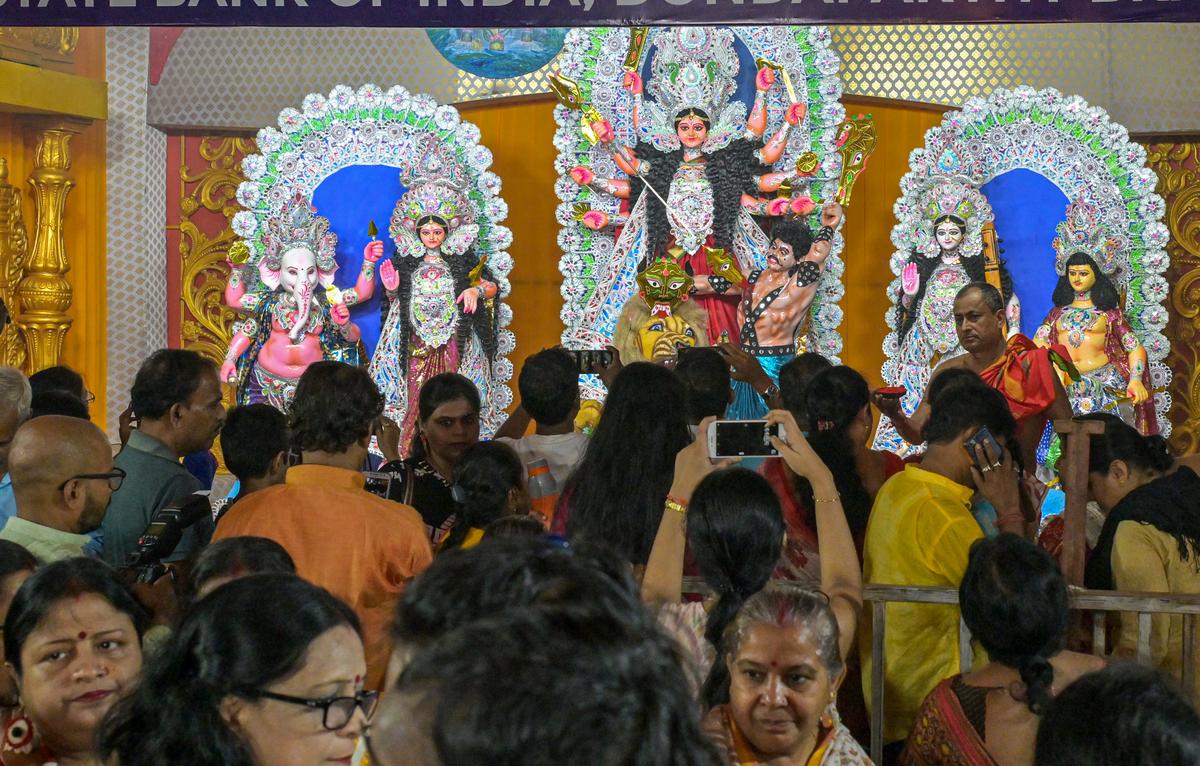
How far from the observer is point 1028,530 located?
311cm

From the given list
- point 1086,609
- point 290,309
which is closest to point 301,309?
point 290,309

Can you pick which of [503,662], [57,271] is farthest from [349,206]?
[503,662]

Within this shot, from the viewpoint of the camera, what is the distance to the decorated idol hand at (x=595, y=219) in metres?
8.08

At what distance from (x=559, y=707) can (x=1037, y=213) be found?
781 cm

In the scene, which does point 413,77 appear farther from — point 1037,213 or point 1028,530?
point 1028,530

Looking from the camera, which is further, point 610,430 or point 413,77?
point 413,77

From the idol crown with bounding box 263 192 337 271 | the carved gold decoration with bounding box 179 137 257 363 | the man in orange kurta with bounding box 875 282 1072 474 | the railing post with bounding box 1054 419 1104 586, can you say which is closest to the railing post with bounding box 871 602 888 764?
the railing post with bounding box 1054 419 1104 586

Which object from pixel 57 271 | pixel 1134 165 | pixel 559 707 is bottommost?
pixel 559 707

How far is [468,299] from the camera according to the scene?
8.03 m

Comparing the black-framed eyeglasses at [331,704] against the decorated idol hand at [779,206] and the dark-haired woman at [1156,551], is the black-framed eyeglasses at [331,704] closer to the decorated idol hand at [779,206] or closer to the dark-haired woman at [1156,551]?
the dark-haired woman at [1156,551]

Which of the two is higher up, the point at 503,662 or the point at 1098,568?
the point at 503,662

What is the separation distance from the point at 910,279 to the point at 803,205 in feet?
2.46

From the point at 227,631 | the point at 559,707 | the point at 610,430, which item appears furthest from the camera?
the point at 610,430

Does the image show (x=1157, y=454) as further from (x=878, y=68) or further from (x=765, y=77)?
(x=878, y=68)
